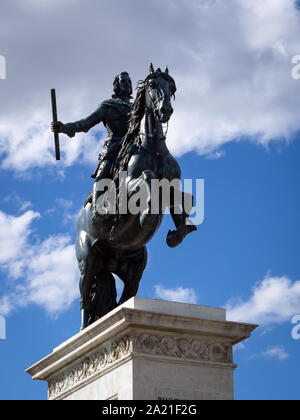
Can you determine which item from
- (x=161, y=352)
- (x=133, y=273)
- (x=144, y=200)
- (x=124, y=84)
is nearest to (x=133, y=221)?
(x=144, y=200)

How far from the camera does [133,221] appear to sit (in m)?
14.8

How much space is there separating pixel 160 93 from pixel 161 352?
3510 millimetres

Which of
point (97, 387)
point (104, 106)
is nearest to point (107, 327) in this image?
point (97, 387)

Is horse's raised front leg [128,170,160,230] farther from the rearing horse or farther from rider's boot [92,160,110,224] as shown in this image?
rider's boot [92,160,110,224]

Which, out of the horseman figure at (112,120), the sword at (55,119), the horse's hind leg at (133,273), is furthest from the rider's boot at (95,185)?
the horse's hind leg at (133,273)

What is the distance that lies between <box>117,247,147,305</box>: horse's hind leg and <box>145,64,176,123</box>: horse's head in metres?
2.14

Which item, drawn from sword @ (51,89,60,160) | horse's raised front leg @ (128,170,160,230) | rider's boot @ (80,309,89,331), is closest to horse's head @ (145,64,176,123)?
horse's raised front leg @ (128,170,160,230)

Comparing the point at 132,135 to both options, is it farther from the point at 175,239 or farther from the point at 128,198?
the point at 175,239

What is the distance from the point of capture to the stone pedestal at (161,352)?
13.4 meters

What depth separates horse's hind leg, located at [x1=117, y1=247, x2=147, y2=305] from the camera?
15.8m

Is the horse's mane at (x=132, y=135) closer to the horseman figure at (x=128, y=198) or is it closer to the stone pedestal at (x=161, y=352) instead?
the horseman figure at (x=128, y=198)

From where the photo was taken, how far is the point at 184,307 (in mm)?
13797
